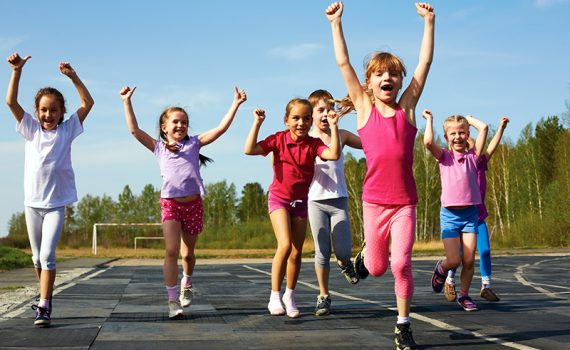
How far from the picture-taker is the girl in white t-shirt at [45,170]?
21.5 ft

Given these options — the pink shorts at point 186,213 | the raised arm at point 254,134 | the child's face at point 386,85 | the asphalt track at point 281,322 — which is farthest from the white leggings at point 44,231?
the child's face at point 386,85

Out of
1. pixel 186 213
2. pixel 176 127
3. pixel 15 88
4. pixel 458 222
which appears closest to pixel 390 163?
pixel 186 213

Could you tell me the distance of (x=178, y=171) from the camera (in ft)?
23.1

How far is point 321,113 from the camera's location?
24.2 ft

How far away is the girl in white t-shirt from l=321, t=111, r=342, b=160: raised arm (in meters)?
2.24

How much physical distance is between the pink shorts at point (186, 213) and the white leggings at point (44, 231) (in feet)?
3.01

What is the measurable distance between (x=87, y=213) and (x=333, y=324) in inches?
3514

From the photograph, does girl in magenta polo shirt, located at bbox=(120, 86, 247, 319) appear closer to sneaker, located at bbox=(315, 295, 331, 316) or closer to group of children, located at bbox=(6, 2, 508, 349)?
group of children, located at bbox=(6, 2, 508, 349)

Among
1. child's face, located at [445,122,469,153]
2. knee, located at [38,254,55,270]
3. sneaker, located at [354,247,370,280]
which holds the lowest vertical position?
sneaker, located at [354,247,370,280]

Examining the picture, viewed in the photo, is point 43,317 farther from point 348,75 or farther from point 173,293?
point 348,75

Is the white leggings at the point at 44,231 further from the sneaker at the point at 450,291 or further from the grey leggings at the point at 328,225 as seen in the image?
the sneaker at the point at 450,291

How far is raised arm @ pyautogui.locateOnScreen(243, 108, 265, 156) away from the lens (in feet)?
22.5

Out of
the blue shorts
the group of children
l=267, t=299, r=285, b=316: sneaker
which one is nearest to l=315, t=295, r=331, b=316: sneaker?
the group of children

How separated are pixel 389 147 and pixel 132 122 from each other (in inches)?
112
